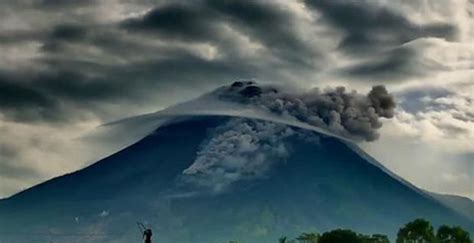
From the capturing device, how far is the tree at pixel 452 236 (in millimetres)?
103625

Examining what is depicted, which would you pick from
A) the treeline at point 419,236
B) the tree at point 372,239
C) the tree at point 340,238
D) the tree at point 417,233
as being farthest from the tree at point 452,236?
the tree at point 340,238

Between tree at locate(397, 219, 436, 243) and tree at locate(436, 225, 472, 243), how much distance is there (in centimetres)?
143

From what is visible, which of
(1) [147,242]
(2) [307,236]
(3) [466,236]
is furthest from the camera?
(2) [307,236]

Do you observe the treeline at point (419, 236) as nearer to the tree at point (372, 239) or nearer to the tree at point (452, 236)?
the tree at point (452, 236)

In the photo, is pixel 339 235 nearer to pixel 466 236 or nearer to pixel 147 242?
pixel 466 236

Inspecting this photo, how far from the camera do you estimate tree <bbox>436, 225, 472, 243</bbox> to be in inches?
4080

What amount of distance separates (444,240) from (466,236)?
2.62 metres

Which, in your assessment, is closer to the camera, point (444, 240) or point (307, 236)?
point (444, 240)

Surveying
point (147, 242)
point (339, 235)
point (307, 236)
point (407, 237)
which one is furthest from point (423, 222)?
point (147, 242)

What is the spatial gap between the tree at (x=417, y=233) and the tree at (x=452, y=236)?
1.43 m

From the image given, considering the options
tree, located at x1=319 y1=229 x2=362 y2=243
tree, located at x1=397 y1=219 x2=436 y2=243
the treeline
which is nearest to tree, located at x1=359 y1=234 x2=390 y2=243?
tree, located at x1=319 y1=229 x2=362 y2=243

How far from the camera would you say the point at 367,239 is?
111m

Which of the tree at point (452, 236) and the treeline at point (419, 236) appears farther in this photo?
the treeline at point (419, 236)

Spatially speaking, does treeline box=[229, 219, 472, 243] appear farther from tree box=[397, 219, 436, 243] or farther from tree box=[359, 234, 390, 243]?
tree box=[359, 234, 390, 243]
